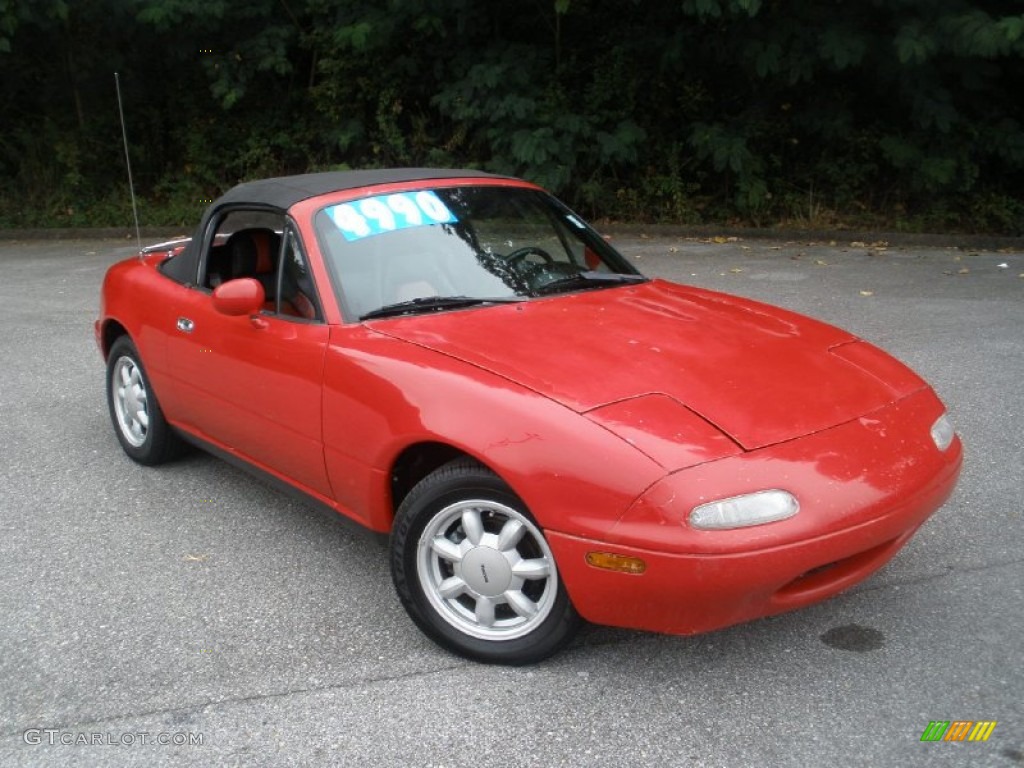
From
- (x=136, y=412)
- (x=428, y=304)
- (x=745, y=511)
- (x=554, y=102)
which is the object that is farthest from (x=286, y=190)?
(x=554, y=102)

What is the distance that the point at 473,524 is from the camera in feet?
9.82

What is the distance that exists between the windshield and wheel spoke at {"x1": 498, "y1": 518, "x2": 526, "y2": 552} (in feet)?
3.28

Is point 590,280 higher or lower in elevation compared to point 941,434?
higher

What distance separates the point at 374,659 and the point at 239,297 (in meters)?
1.42

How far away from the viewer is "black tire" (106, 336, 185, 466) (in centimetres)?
472

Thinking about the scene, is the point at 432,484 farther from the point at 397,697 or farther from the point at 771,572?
the point at 771,572

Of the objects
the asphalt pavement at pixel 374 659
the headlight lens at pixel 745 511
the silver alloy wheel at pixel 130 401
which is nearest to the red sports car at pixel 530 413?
the headlight lens at pixel 745 511

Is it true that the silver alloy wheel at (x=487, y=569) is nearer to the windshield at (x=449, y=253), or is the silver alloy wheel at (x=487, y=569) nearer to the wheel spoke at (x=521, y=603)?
the wheel spoke at (x=521, y=603)

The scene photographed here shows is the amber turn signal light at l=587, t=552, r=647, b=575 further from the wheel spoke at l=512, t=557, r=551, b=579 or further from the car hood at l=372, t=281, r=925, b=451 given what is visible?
the car hood at l=372, t=281, r=925, b=451

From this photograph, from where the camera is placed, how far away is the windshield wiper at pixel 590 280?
154 inches

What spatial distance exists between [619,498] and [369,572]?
4.68ft

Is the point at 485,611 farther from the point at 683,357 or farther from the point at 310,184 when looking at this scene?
the point at 310,184

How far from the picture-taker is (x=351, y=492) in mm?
3383

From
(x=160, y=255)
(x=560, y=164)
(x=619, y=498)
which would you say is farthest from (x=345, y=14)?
(x=619, y=498)
